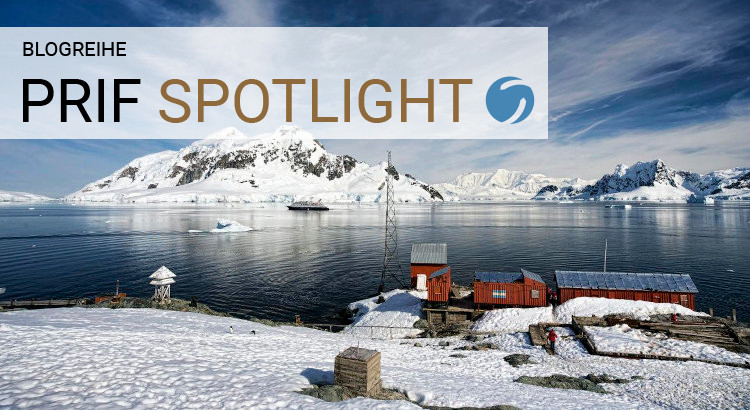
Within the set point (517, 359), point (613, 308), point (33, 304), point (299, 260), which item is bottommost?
point (517, 359)

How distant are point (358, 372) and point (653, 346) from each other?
2311 cm

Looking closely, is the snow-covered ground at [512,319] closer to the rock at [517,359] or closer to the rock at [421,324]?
the rock at [421,324]

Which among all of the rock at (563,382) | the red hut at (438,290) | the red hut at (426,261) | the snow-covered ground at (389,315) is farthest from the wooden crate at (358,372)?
the red hut at (426,261)

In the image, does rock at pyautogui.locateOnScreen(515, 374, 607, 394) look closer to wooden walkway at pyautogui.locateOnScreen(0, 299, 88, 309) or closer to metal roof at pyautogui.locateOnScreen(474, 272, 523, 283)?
metal roof at pyautogui.locateOnScreen(474, 272, 523, 283)

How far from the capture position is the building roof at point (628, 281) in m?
36.9

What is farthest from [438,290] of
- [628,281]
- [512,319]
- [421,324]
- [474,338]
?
[628,281]

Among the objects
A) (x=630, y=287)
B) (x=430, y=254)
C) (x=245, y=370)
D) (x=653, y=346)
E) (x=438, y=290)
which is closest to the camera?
(x=245, y=370)

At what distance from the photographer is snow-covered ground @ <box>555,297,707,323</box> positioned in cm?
3412

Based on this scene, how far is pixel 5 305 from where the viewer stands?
1446 inches

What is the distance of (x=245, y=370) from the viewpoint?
666 inches

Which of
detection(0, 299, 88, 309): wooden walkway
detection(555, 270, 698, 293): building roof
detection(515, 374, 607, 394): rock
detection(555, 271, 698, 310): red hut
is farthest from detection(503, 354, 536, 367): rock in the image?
detection(0, 299, 88, 309): wooden walkway

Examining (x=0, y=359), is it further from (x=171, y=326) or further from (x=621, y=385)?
(x=621, y=385)

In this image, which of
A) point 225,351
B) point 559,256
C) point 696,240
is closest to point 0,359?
point 225,351

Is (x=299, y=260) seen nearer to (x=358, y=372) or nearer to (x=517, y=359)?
(x=517, y=359)
